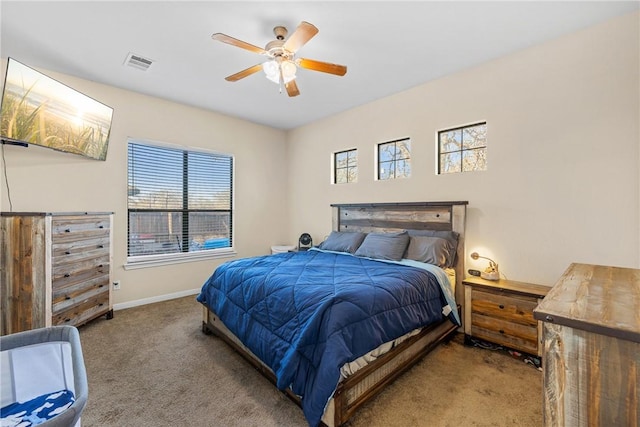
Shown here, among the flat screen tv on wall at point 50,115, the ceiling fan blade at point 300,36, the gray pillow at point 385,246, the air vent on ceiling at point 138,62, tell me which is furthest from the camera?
the gray pillow at point 385,246

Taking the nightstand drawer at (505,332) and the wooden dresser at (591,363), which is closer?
the wooden dresser at (591,363)

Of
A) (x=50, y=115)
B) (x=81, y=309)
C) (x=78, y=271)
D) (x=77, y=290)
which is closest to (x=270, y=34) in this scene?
(x=50, y=115)

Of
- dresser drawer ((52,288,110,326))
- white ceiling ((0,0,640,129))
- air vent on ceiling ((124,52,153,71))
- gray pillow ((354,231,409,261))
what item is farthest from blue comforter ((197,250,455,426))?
air vent on ceiling ((124,52,153,71))

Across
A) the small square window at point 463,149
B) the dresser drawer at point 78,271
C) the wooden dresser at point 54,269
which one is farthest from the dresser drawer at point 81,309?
the small square window at point 463,149

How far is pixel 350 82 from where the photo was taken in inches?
132

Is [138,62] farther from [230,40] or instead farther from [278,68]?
[278,68]

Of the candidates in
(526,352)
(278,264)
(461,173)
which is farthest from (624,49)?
(278,264)

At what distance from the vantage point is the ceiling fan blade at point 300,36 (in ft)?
6.05

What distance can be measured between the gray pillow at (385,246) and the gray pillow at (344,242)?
19cm

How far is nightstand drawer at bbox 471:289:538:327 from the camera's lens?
91.5 inches

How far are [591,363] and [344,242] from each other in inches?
114

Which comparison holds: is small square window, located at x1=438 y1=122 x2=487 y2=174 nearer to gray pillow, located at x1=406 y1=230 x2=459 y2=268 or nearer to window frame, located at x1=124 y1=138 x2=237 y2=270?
gray pillow, located at x1=406 y1=230 x2=459 y2=268

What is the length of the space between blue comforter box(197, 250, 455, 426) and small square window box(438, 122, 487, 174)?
1.41 m

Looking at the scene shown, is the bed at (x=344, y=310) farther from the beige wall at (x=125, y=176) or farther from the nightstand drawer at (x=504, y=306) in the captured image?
the beige wall at (x=125, y=176)
